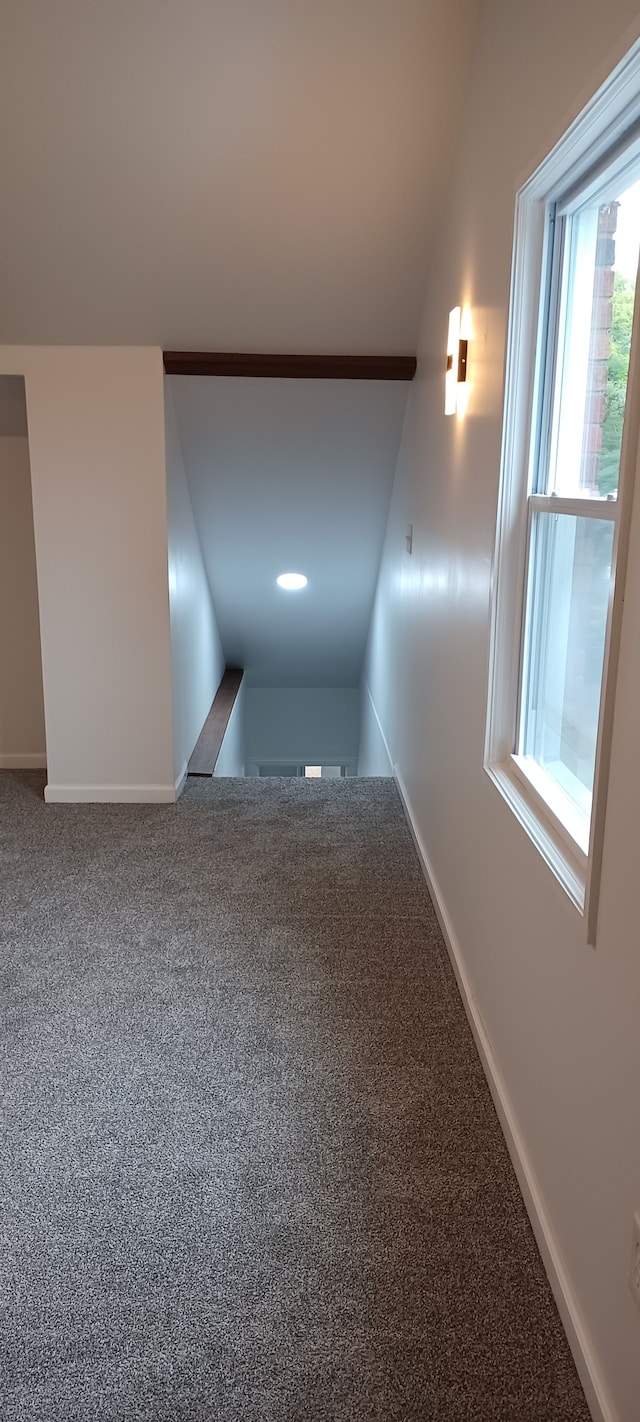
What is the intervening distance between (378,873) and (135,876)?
85 centimetres

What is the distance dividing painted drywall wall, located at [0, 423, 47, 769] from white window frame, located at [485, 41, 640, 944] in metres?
2.84

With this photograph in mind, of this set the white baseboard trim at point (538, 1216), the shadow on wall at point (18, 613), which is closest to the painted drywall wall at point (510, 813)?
the white baseboard trim at point (538, 1216)

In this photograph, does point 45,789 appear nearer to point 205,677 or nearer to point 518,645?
point 205,677

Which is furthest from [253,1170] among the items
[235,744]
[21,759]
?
[235,744]


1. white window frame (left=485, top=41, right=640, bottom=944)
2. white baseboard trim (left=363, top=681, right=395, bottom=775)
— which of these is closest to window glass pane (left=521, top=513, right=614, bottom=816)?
white window frame (left=485, top=41, right=640, bottom=944)

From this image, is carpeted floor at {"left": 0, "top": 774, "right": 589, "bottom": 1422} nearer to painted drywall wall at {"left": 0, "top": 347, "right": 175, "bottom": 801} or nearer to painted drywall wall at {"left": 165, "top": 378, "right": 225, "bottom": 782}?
painted drywall wall at {"left": 0, "top": 347, "right": 175, "bottom": 801}

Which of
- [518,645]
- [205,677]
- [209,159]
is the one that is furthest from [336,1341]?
[205,677]

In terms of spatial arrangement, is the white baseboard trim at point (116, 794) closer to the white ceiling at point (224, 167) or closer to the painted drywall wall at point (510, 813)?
the painted drywall wall at point (510, 813)

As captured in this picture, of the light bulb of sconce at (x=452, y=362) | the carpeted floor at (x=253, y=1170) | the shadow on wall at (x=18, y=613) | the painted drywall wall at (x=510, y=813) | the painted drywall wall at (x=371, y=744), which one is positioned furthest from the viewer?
the painted drywall wall at (x=371, y=744)

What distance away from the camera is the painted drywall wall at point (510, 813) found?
4.44ft

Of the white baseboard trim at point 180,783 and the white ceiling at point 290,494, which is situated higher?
the white ceiling at point 290,494

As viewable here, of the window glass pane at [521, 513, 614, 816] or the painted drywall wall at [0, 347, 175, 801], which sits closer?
the window glass pane at [521, 513, 614, 816]

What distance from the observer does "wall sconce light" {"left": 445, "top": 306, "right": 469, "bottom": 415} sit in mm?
2652

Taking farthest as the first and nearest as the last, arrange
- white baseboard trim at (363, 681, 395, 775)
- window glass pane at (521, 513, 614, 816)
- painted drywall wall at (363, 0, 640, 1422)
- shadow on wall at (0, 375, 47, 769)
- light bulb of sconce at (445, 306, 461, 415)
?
white baseboard trim at (363, 681, 395, 775), shadow on wall at (0, 375, 47, 769), light bulb of sconce at (445, 306, 461, 415), window glass pane at (521, 513, 614, 816), painted drywall wall at (363, 0, 640, 1422)
